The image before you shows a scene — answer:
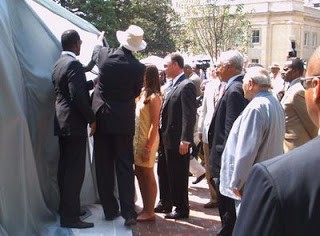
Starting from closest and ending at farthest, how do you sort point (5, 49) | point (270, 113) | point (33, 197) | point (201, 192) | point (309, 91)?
1. point (309, 91)
2. point (270, 113)
3. point (5, 49)
4. point (33, 197)
5. point (201, 192)

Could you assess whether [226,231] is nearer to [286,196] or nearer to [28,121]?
[28,121]

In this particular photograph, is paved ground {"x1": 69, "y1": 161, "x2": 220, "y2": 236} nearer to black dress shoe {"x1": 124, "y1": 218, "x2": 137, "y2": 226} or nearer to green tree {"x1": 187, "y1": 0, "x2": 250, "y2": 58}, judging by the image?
black dress shoe {"x1": 124, "y1": 218, "x2": 137, "y2": 226}

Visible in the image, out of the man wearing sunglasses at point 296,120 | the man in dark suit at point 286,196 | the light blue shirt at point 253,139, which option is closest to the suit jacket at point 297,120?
the man wearing sunglasses at point 296,120

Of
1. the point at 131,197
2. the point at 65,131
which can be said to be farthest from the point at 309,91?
the point at 131,197

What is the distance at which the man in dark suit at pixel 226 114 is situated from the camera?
4930 millimetres

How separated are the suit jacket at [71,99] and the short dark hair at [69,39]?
0.19 metres

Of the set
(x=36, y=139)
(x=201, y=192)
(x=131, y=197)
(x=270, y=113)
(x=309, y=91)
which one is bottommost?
(x=201, y=192)

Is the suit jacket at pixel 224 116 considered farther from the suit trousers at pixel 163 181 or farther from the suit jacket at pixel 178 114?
the suit trousers at pixel 163 181

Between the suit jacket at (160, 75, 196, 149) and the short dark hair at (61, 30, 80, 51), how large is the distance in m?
1.40

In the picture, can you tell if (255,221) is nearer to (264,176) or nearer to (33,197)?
(264,176)

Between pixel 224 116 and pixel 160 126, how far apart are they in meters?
1.53

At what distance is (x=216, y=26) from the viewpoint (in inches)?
1655

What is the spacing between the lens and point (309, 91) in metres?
1.69

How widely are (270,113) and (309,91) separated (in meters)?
2.51
